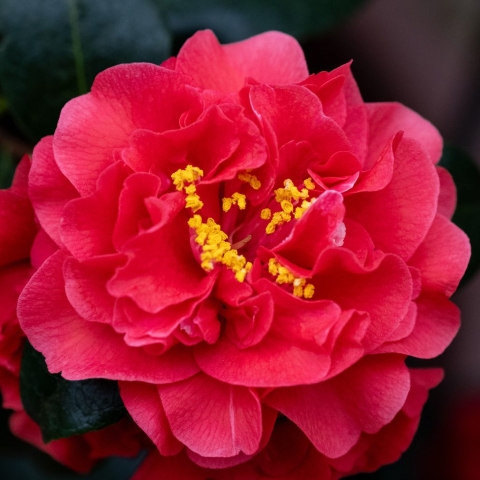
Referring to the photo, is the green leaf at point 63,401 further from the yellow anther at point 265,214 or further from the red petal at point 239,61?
the red petal at point 239,61

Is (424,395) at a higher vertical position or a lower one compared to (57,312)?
lower

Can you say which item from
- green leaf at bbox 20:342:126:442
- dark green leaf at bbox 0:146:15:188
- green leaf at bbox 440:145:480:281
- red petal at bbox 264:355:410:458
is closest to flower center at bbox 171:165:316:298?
red petal at bbox 264:355:410:458

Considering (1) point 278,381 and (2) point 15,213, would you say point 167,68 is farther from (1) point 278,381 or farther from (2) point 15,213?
(1) point 278,381

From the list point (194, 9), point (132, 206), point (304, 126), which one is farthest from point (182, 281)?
point (194, 9)

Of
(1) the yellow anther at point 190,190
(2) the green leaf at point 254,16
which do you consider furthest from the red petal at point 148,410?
(2) the green leaf at point 254,16

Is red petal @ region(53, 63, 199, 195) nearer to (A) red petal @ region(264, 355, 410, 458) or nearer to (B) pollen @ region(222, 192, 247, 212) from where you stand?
(B) pollen @ region(222, 192, 247, 212)

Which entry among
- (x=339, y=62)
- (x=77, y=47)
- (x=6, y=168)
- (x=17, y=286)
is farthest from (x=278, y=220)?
(x=339, y=62)
